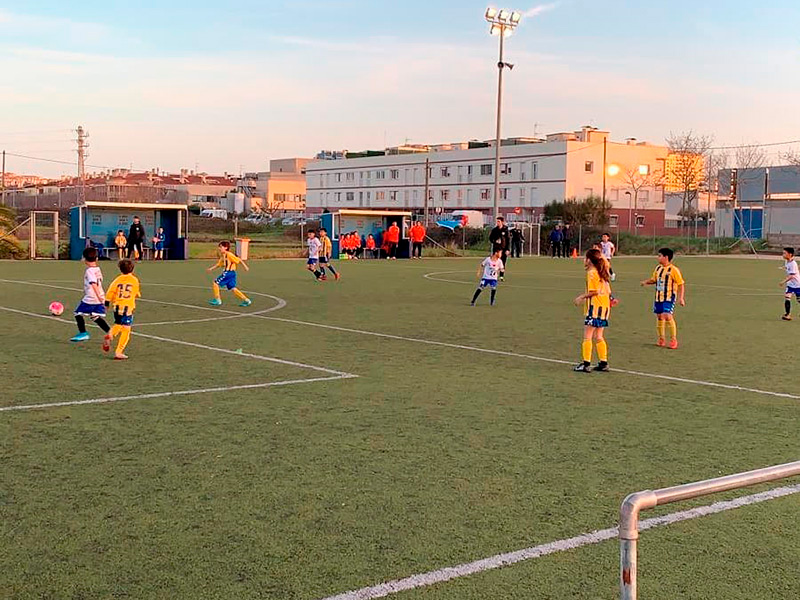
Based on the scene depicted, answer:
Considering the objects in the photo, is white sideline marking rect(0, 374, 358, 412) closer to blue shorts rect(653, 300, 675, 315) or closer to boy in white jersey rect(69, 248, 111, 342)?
boy in white jersey rect(69, 248, 111, 342)

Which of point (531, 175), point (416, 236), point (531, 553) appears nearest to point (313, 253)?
point (416, 236)

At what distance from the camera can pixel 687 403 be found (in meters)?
9.30

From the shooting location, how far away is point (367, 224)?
43.6 m

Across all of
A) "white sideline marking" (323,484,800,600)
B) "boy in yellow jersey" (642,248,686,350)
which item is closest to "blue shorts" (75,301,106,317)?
"boy in yellow jersey" (642,248,686,350)

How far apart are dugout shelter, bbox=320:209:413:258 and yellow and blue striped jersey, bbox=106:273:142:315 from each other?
30.0 m

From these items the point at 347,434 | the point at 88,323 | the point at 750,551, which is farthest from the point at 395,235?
the point at 750,551

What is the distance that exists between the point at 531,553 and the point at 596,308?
21.5ft

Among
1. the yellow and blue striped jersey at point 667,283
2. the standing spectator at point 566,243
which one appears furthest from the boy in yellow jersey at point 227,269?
the standing spectator at point 566,243

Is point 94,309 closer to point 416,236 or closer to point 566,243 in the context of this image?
point 416,236

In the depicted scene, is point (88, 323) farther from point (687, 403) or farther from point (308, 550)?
point (308, 550)

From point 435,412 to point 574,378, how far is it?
8.97ft

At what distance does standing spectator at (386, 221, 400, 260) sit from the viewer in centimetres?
4262

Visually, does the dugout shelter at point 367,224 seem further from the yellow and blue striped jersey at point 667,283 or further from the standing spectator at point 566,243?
the yellow and blue striped jersey at point 667,283

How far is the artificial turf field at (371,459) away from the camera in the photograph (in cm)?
466
